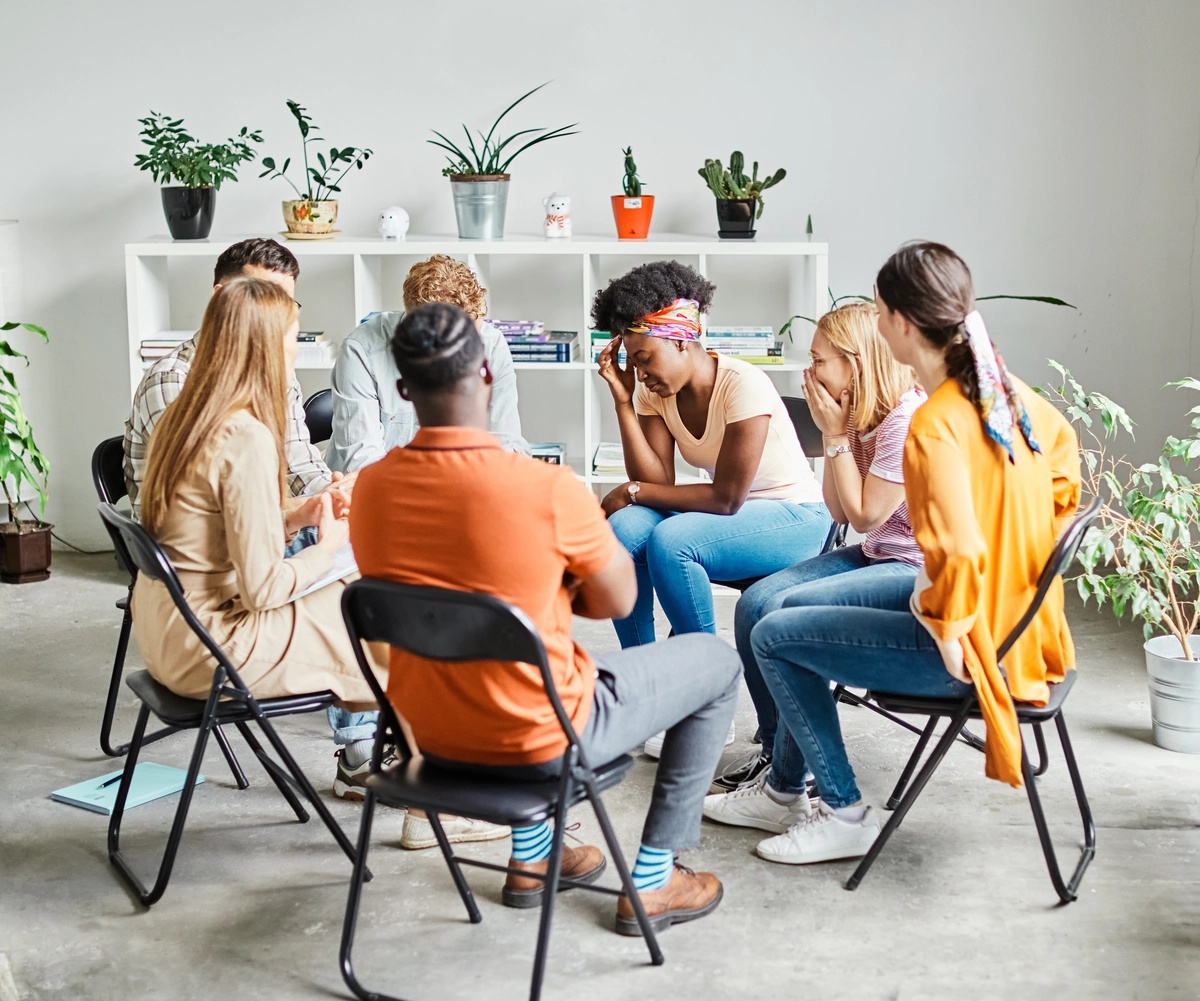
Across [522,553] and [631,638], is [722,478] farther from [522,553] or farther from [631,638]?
[522,553]

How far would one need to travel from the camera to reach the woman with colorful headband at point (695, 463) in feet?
10.7

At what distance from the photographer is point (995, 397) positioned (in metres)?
2.42

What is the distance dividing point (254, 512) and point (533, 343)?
8.23 feet

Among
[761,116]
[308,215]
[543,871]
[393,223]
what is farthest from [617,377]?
[761,116]

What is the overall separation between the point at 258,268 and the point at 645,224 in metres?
1.83

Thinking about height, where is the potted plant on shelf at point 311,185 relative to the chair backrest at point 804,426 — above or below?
above

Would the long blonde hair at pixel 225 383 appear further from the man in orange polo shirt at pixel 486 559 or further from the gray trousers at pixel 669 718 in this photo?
the gray trousers at pixel 669 718

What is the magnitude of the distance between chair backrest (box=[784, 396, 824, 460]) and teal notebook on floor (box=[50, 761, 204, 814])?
6.02 feet

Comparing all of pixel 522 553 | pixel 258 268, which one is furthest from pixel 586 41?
pixel 522 553

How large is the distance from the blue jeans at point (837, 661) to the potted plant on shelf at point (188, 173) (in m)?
3.10

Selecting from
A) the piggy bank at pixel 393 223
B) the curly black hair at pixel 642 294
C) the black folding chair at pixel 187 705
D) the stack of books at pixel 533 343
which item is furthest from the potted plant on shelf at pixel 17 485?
the curly black hair at pixel 642 294

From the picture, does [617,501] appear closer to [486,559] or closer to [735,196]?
[486,559]

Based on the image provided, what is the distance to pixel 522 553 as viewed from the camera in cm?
206

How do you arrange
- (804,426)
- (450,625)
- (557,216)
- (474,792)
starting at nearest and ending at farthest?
(450,625), (474,792), (804,426), (557,216)
